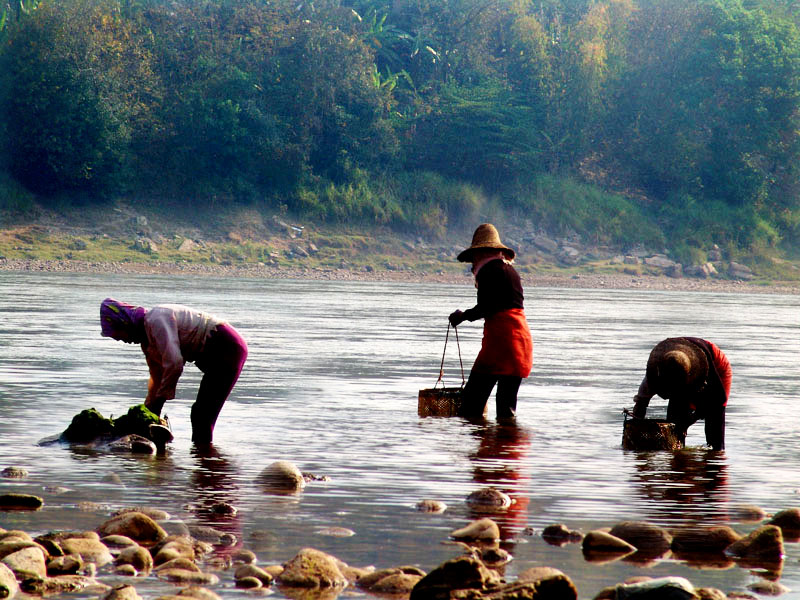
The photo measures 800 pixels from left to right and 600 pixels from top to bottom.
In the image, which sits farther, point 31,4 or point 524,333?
point 31,4

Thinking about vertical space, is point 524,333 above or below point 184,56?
below

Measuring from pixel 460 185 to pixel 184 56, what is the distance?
45.6ft

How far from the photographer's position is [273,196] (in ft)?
194

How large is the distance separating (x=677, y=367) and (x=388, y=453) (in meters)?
2.11

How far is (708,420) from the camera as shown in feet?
32.8

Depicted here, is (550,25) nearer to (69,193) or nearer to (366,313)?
(69,193)

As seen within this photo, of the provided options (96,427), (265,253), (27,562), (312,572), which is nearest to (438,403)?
(96,427)

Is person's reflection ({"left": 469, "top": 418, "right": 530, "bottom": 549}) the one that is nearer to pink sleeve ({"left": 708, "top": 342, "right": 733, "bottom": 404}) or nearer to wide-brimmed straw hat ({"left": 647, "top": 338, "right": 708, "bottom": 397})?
wide-brimmed straw hat ({"left": 647, "top": 338, "right": 708, "bottom": 397})

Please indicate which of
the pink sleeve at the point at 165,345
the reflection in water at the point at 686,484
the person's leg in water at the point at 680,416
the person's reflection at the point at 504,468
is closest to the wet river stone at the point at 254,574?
the person's reflection at the point at 504,468

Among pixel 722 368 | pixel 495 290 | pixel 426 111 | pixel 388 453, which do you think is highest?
pixel 426 111

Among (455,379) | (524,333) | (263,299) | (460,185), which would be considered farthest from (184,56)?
(524,333)

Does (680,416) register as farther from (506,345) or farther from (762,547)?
(762,547)

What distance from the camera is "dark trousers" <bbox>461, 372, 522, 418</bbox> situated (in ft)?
37.6

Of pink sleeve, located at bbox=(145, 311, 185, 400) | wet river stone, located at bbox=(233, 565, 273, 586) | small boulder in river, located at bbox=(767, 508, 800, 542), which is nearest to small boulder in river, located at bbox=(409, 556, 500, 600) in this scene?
wet river stone, located at bbox=(233, 565, 273, 586)
